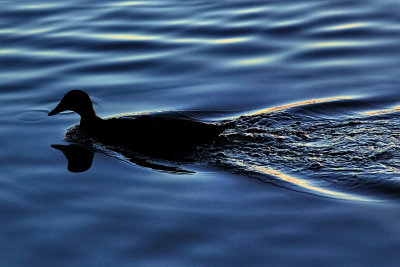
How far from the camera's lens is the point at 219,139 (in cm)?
916

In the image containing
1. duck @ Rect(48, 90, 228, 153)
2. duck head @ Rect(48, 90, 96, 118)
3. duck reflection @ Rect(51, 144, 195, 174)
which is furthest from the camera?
duck head @ Rect(48, 90, 96, 118)

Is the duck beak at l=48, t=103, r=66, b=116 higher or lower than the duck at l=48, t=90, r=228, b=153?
higher

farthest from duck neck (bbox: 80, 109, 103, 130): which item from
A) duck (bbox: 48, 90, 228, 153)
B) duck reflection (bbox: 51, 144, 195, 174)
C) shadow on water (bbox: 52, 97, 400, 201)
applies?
duck reflection (bbox: 51, 144, 195, 174)

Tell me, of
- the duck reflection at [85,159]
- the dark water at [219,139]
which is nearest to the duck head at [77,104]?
the dark water at [219,139]

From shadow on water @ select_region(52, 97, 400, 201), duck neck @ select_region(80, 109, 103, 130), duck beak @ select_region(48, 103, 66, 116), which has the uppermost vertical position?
duck beak @ select_region(48, 103, 66, 116)

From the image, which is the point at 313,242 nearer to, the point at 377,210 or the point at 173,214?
the point at 377,210

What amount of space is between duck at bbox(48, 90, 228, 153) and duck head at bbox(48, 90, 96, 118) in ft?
0.05

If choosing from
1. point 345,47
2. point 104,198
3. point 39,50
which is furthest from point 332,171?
point 39,50

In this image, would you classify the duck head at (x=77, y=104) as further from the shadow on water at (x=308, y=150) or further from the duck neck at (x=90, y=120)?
the shadow on water at (x=308, y=150)

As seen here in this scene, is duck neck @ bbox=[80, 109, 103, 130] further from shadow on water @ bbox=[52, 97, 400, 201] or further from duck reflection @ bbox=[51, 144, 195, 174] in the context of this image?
duck reflection @ bbox=[51, 144, 195, 174]

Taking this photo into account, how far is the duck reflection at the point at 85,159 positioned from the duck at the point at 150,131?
24 cm

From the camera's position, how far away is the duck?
8.89 metres

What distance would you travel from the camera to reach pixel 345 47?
1303cm

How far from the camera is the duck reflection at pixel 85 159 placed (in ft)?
27.9
